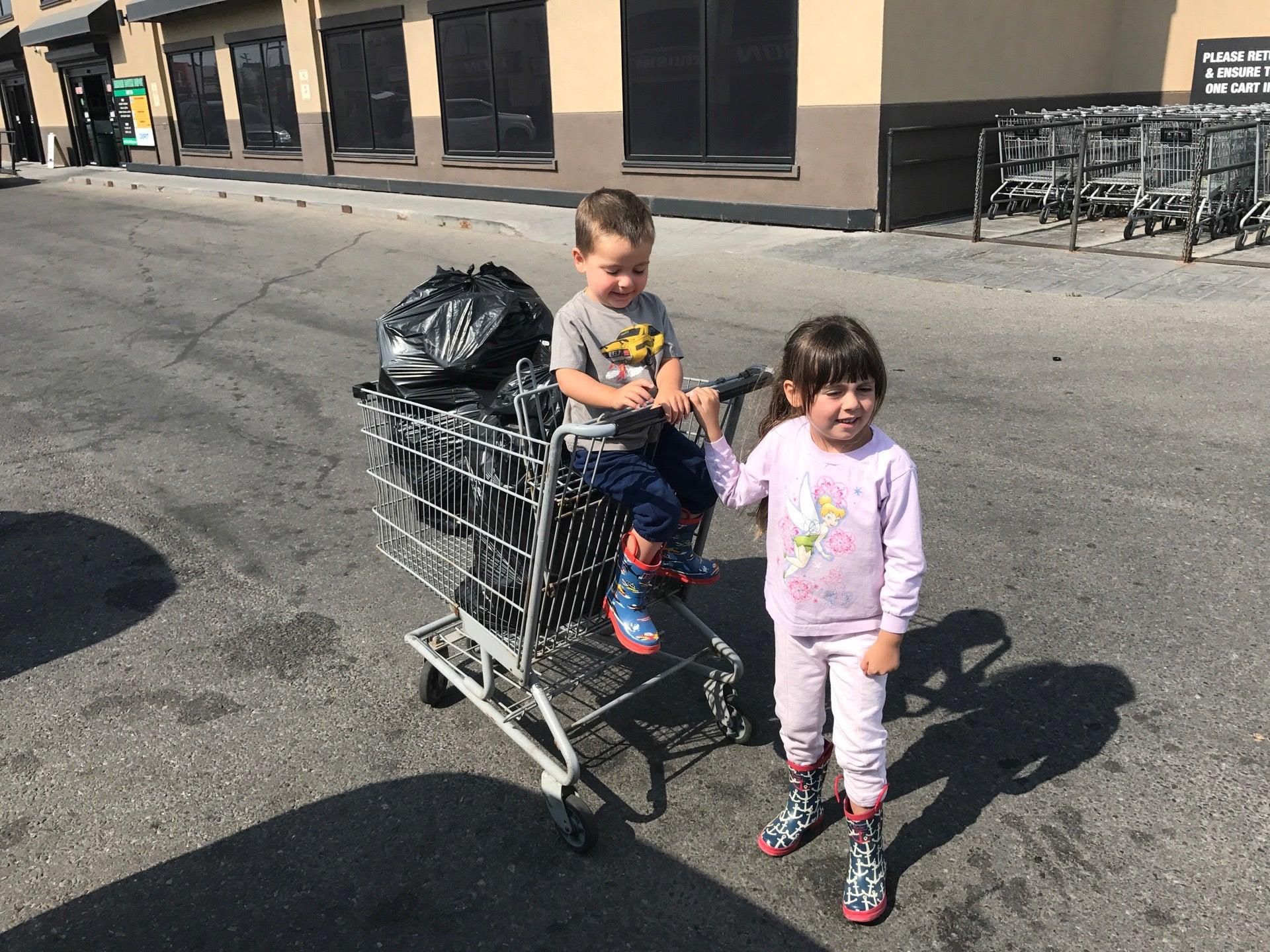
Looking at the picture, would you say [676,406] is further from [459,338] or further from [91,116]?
[91,116]

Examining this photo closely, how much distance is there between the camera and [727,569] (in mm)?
4504

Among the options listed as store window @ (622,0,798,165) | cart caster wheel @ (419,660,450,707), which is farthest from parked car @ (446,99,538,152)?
cart caster wheel @ (419,660,450,707)

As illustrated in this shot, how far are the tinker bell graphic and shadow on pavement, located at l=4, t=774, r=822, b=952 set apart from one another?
3.06 feet

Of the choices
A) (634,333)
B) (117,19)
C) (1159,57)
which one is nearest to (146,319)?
(634,333)

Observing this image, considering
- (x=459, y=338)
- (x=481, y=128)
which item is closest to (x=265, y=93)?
(x=481, y=128)

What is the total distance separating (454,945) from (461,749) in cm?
84

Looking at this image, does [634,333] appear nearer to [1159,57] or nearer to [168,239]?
[168,239]

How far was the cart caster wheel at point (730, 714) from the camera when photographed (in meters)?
3.27

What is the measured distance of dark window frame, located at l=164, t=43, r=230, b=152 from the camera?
2527 cm

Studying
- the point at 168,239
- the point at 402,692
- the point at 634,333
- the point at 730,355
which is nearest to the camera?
the point at 634,333

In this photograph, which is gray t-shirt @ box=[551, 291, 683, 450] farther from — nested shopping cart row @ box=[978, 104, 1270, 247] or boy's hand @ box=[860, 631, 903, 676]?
nested shopping cart row @ box=[978, 104, 1270, 247]

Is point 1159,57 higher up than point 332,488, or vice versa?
point 1159,57

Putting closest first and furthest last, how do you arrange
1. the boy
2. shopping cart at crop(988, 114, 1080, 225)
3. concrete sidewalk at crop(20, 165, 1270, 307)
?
the boy
concrete sidewalk at crop(20, 165, 1270, 307)
shopping cart at crop(988, 114, 1080, 225)

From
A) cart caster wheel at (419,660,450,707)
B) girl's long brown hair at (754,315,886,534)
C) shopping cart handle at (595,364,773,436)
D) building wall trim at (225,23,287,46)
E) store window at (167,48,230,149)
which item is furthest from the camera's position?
store window at (167,48,230,149)
